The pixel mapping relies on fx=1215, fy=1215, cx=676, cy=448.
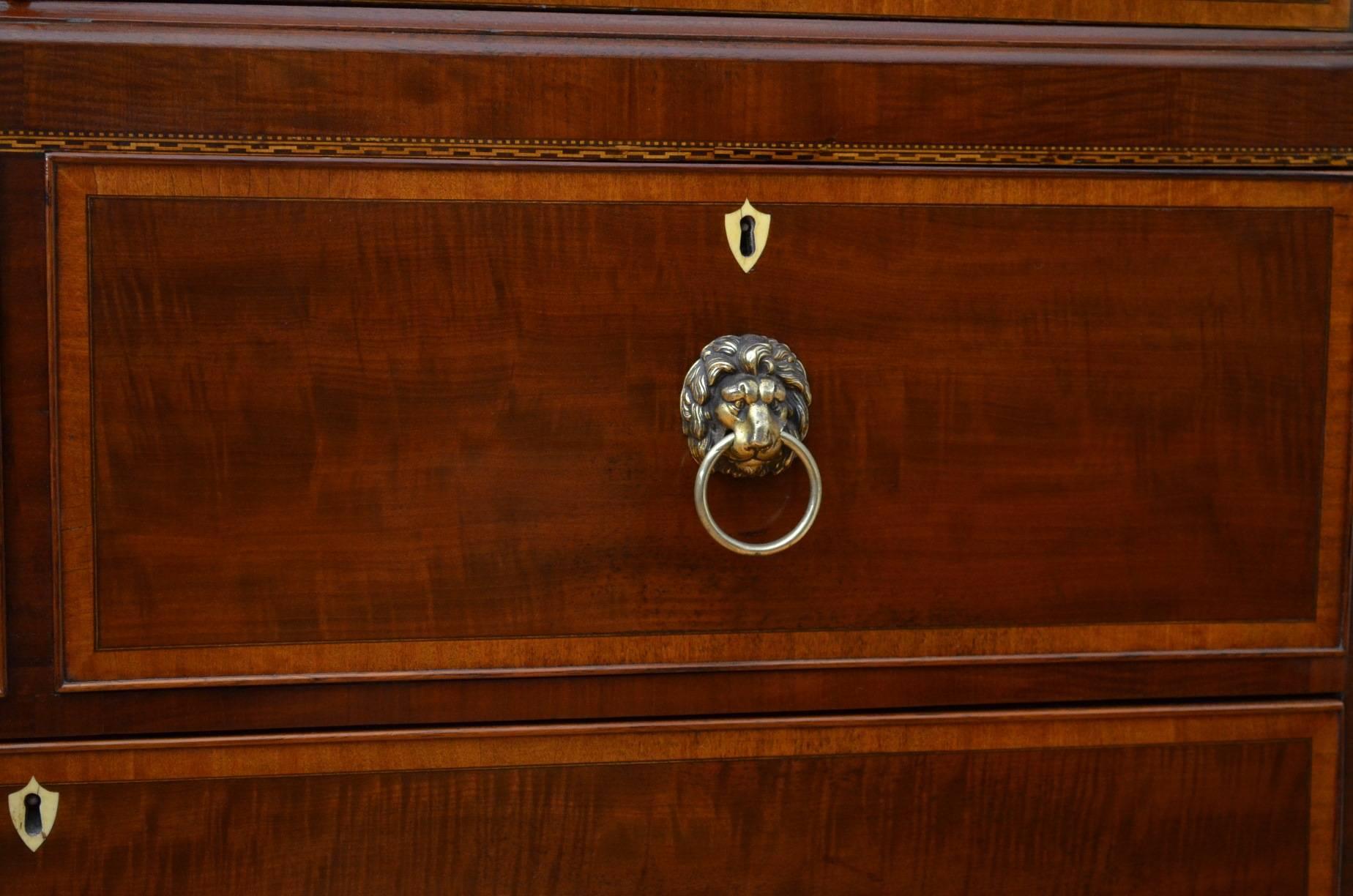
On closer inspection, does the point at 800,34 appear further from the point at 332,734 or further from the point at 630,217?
the point at 332,734

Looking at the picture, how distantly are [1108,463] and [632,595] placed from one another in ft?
0.57

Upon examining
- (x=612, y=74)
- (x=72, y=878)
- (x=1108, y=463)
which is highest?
(x=612, y=74)

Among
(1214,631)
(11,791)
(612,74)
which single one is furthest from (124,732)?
(1214,631)

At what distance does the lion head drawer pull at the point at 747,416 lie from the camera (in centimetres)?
40

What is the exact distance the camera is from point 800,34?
41cm

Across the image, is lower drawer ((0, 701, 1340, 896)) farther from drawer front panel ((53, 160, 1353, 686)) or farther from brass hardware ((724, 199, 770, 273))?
brass hardware ((724, 199, 770, 273))

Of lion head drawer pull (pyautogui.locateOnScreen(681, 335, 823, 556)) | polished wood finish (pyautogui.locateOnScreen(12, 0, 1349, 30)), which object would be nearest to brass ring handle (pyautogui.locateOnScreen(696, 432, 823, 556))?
lion head drawer pull (pyautogui.locateOnScreen(681, 335, 823, 556))

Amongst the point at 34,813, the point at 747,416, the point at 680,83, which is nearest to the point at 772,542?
the point at 747,416

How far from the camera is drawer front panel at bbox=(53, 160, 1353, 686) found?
397mm

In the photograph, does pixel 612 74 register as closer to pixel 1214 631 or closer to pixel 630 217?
pixel 630 217

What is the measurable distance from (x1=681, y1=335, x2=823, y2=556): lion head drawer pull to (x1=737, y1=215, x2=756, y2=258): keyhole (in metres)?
0.03

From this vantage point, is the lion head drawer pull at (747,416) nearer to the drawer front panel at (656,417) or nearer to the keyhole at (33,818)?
the drawer front panel at (656,417)

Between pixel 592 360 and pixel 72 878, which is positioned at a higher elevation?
pixel 592 360

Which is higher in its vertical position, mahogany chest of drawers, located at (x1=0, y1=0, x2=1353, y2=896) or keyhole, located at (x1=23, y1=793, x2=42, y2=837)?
mahogany chest of drawers, located at (x1=0, y1=0, x2=1353, y2=896)
